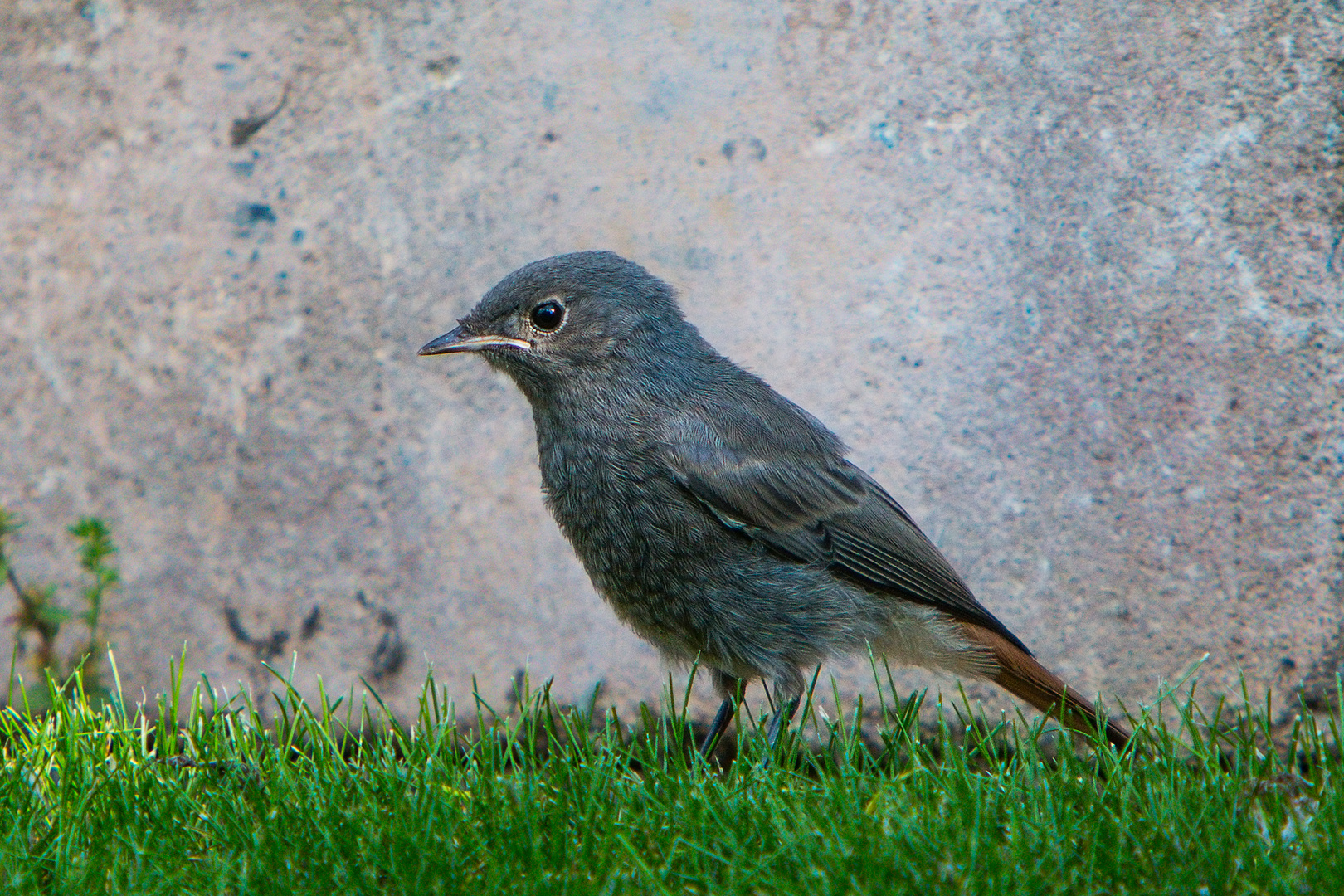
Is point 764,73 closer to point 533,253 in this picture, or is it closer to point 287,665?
point 533,253

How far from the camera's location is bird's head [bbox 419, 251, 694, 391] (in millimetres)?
4426

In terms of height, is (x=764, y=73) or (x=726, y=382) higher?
(x=764, y=73)

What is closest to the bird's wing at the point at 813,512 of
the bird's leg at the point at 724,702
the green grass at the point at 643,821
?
the bird's leg at the point at 724,702

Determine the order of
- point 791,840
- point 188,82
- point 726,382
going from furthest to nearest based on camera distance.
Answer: point 188,82
point 726,382
point 791,840

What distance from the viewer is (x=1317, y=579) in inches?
184

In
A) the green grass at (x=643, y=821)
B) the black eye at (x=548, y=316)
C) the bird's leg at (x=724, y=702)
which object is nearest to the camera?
the green grass at (x=643, y=821)

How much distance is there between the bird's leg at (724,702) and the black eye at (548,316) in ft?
4.49

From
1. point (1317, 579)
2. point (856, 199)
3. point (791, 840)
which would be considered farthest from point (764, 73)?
point (791, 840)

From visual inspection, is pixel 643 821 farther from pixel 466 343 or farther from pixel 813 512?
pixel 466 343

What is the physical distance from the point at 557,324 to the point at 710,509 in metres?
0.87

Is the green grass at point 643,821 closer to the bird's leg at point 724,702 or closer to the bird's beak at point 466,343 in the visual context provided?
the bird's leg at point 724,702

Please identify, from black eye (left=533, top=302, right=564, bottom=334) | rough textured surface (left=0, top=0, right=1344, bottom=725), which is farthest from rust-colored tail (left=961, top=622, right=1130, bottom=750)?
black eye (left=533, top=302, right=564, bottom=334)

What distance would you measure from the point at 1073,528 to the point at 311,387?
3.07 metres

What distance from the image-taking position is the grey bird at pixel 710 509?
13.8 feet
